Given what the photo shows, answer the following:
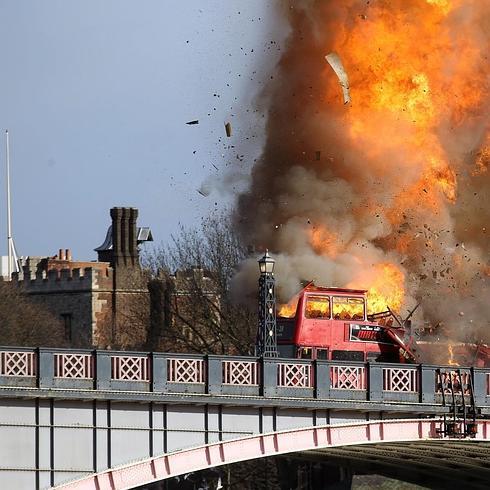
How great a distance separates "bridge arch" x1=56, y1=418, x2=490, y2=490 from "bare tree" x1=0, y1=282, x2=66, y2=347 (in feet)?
169

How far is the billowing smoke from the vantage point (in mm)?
81000

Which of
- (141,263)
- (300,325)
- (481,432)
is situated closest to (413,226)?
(300,325)

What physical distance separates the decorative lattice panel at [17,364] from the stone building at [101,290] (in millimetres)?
63362

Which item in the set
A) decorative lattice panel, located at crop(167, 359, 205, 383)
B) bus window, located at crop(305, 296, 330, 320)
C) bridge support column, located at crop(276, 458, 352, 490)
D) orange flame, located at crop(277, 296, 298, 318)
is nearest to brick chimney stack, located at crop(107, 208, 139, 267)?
bridge support column, located at crop(276, 458, 352, 490)

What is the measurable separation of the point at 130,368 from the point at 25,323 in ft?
204

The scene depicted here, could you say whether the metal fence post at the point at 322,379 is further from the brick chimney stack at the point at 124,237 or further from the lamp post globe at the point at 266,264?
the brick chimney stack at the point at 124,237

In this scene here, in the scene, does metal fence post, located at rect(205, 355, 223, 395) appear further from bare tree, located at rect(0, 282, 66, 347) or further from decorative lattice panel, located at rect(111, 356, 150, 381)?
bare tree, located at rect(0, 282, 66, 347)

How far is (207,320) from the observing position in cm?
10156

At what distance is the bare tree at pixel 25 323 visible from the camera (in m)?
112

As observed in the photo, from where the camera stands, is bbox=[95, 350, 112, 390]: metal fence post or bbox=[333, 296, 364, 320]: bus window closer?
bbox=[95, 350, 112, 390]: metal fence post

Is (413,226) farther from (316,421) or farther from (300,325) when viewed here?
(316,421)

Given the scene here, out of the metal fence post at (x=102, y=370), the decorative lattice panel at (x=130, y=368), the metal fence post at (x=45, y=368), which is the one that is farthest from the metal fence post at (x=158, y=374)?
the metal fence post at (x=45, y=368)

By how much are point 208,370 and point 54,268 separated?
89.3 metres

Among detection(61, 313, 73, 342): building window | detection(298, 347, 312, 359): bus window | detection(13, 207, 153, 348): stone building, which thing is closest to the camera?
detection(298, 347, 312, 359): bus window
